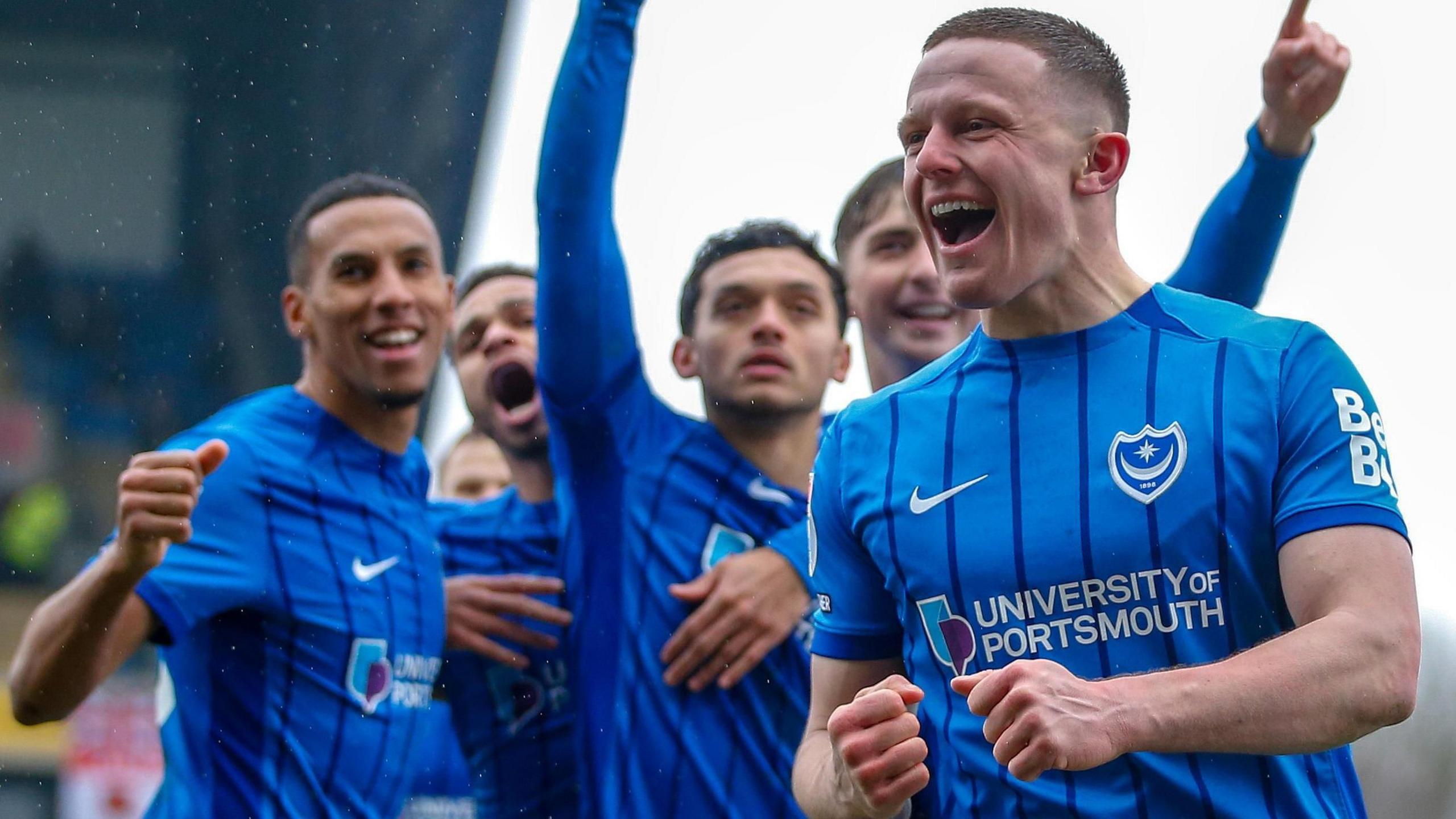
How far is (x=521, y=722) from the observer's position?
4227 mm

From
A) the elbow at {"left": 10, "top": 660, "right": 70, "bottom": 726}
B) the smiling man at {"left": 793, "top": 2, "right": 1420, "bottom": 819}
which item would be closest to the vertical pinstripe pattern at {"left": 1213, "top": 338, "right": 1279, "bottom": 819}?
the smiling man at {"left": 793, "top": 2, "right": 1420, "bottom": 819}

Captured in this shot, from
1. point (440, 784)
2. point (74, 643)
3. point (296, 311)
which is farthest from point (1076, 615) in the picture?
point (440, 784)

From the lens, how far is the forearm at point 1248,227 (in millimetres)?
3676

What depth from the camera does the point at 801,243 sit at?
170 inches

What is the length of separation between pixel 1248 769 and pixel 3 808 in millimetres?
10331

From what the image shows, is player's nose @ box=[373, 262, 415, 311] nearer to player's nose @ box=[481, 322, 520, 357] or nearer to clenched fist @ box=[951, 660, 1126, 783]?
player's nose @ box=[481, 322, 520, 357]

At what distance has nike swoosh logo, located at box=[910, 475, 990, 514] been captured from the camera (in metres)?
2.32

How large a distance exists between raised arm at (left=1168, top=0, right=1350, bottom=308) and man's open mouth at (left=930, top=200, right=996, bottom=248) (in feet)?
4.11

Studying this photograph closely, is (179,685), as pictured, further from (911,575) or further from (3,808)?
(3,808)

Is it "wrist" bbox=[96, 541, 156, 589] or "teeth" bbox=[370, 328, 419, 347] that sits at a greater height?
"teeth" bbox=[370, 328, 419, 347]

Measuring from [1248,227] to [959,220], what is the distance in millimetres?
1494

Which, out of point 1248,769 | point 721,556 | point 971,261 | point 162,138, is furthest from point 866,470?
point 162,138

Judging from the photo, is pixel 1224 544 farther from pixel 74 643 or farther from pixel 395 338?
pixel 395 338

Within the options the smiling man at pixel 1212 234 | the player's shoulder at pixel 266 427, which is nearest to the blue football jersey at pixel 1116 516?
the smiling man at pixel 1212 234
